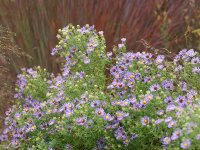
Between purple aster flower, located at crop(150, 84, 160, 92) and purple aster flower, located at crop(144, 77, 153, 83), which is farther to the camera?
purple aster flower, located at crop(144, 77, 153, 83)

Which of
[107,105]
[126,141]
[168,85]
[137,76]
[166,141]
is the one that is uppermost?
[137,76]

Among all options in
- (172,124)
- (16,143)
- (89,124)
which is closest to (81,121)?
(89,124)

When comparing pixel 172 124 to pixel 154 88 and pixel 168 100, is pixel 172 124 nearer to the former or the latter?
pixel 168 100

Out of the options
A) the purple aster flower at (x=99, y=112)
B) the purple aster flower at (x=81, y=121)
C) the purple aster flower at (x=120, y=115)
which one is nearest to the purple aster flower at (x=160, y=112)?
the purple aster flower at (x=120, y=115)

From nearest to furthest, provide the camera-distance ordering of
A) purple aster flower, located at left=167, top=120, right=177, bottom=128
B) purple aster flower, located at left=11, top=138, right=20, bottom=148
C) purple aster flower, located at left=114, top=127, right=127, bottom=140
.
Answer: purple aster flower, located at left=167, top=120, right=177, bottom=128, purple aster flower, located at left=114, top=127, right=127, bottom=140, purple aster flower, located at left=11, top=138, right=20, bottom=148

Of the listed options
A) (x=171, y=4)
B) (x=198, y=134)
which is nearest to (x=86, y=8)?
(x=171, y=4)

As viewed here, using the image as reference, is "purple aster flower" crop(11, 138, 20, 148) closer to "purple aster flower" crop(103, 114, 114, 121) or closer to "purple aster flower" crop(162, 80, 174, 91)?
"purple aster flower" crop(103, 114, 114, 121)

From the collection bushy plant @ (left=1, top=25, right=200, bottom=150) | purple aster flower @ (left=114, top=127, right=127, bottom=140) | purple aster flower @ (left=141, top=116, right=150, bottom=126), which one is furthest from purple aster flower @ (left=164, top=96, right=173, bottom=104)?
purple aster flower @ (left=114, top=127, right=127, bottom=140)

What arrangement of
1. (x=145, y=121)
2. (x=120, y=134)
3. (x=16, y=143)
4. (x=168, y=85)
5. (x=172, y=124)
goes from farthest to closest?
(x=16, y=143)
(x=168, y=85)
(x=120, y=134)
(x=145, y=121)
(x=172, y=124)

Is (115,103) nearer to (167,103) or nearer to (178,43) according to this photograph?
(167,103)
